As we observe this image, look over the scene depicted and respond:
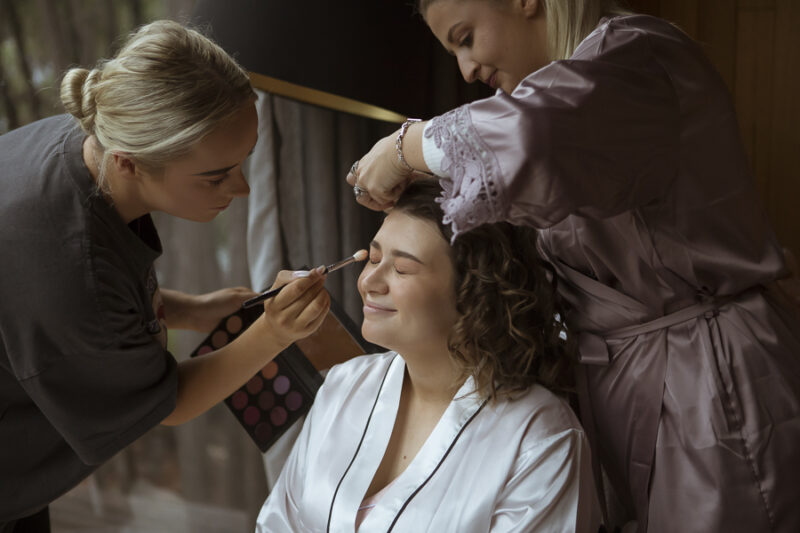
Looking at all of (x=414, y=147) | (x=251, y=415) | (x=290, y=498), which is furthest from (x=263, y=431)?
(x=414, y=147)

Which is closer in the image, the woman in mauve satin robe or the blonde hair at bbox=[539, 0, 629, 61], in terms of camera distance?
the woman in mauve satin robe

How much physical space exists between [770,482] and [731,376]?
0.17 meters

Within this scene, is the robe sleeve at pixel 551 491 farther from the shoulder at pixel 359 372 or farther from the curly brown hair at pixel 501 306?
the shoulder at pixel 359 372

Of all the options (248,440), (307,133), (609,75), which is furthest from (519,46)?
(248,440)

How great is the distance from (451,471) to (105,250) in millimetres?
693

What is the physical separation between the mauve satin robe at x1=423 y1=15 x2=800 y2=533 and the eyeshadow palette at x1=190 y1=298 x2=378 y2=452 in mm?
566

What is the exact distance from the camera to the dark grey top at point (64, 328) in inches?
43.6

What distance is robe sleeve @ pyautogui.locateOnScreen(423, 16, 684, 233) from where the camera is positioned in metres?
0.85

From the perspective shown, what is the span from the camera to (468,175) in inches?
34.5

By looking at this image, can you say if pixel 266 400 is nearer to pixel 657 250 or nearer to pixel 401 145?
pixel 401 145

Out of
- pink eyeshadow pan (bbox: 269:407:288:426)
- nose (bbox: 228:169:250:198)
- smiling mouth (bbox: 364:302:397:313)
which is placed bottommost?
pink eyeshadow pan (bbox: 269:407:288:426)

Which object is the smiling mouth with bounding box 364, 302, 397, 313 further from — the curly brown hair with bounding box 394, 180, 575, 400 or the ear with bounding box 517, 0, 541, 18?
the ear with bounding box 517, 0, 541, 18

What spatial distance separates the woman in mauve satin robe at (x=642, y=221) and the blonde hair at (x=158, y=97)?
0.28 metres

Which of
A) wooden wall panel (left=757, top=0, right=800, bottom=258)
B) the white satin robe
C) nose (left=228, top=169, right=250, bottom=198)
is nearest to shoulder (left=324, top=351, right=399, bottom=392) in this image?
the white satin robe
